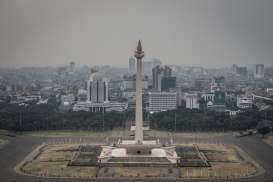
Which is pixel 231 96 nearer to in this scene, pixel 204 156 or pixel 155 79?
pixel 155 79

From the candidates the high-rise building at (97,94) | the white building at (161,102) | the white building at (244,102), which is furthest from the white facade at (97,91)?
the white building at (244,102)

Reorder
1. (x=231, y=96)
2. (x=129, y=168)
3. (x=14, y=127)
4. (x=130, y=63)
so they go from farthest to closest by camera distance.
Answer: (x=130, y=63) → (x=231, y=96) → (x=14, y=127) → (x=129, y=168)

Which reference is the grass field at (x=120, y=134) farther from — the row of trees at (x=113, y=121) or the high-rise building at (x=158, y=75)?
the high-rise building at (x=158, y=75)

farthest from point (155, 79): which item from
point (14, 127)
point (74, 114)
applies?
point (14, 127)

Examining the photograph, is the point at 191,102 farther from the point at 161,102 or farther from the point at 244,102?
the point at 244,102

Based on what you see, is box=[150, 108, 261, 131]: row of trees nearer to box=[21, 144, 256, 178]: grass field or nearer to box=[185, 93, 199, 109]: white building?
box=[185, 93, 199, 109]: white building

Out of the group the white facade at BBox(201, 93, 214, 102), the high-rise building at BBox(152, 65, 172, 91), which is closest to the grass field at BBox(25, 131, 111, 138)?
the white facade at BBox(201, 93, 214, 102)

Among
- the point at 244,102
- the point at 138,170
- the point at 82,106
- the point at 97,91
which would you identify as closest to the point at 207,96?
the point at 244,102
